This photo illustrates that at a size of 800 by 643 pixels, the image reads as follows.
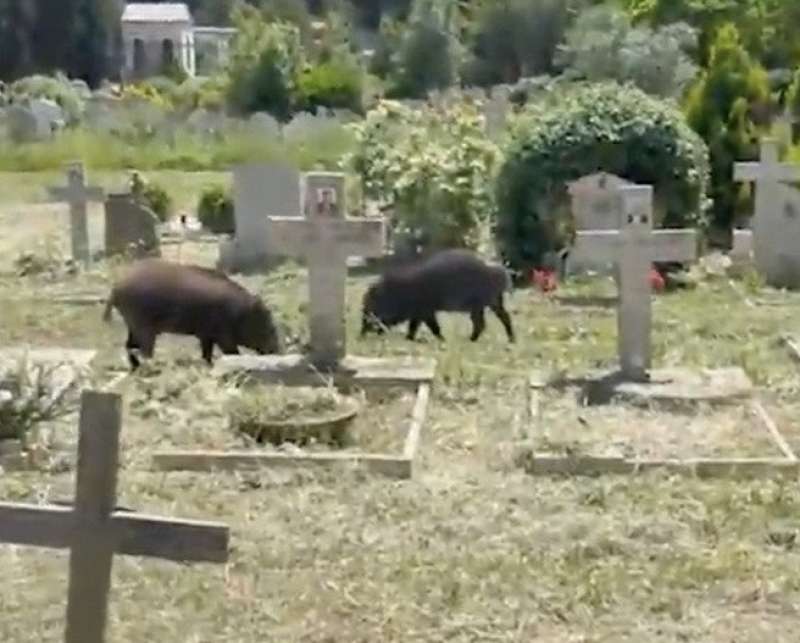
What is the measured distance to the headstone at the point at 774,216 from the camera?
17656 mm

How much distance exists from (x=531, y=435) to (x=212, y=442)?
63.0 inches

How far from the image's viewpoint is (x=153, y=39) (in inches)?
2736

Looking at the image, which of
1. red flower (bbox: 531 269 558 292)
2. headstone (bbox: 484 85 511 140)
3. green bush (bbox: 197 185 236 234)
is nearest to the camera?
red flower (bbox: 531 269 558 292)

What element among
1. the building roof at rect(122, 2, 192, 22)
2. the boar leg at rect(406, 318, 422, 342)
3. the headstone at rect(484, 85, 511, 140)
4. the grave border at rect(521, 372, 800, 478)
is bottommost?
the boar leg at rect(406, 318, 422, 342)

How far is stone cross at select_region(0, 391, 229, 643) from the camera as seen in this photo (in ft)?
14.8

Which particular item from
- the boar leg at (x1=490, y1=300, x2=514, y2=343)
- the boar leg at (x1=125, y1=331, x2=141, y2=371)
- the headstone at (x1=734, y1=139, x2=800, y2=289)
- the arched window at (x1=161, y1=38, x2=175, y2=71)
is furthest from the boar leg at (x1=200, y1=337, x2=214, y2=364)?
the arched window at (x1=161, y1=38, x2=175, y2=71)

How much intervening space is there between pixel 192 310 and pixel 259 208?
758 centimetres

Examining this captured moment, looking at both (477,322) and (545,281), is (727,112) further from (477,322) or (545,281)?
(477,322)

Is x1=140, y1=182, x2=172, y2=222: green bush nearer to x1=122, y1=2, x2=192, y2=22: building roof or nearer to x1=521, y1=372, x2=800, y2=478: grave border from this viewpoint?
x1=521, y1=372, x2=800, y2=478: grave border

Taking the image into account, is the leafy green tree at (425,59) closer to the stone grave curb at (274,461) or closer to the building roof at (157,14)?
the building roof at (157,14)

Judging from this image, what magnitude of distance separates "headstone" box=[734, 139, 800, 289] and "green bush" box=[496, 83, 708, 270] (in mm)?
612

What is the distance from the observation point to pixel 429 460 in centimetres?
888

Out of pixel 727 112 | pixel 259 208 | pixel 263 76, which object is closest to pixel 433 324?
pixel 259 208

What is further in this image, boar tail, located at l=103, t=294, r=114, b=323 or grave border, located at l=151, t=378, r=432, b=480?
boar tail, located at l=103, t=294, r=114, b=323
